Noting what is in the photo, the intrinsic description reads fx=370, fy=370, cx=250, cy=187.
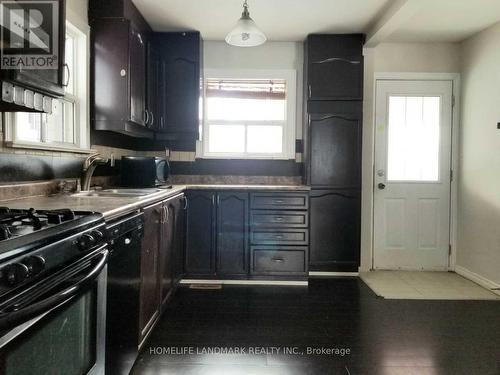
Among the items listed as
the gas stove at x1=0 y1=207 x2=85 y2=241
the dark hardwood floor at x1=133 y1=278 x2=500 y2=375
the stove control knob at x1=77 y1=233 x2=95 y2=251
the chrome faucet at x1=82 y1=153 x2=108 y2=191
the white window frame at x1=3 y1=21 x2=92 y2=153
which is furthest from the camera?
the white window frame at x1=3 y1=21 x2=92 y2=153

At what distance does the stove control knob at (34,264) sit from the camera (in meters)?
0.89

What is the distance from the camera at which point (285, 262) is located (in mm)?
3479

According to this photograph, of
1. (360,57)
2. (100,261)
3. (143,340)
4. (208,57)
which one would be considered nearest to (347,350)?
(143,340)

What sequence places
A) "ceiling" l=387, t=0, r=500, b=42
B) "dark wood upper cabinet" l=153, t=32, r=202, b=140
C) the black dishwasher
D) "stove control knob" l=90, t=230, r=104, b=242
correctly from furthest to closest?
1. "dark wood upper cabinet" l=153, t=32, r=202, b=140
2. "ceiling" l=387, t=0, r=500, b=42
3. the black dishwasher
4. "stove control knob" l=90, t=230, r=104, b=242

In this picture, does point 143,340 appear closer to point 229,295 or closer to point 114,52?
point 229,295

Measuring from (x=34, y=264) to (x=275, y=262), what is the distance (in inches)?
107

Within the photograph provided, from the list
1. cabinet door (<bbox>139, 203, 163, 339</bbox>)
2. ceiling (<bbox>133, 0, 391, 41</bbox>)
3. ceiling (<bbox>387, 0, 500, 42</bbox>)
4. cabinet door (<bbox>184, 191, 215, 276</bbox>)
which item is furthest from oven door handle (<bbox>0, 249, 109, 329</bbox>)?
ceiling (<bbox>387, 0, 500, 42</bbox>)

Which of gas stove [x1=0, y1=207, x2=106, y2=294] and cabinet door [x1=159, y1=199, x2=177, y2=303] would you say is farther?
cabinet door [x1=159, y1=199, x2=177, y2=303]

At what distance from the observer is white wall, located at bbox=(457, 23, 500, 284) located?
3359 mm

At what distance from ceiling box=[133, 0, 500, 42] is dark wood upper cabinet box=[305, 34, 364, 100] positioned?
0.11m

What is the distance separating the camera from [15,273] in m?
0.83

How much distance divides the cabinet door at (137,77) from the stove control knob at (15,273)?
2.21m

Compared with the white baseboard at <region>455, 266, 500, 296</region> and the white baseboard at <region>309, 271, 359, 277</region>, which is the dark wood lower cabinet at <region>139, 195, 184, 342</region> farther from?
the white baseboard at <region>455, 266, 500, 296</region>

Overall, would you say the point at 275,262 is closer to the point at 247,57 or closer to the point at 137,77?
the point at 137,77
